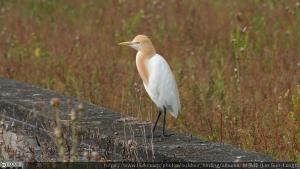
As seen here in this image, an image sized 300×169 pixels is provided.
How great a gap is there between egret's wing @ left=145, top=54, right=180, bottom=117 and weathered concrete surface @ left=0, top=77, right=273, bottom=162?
20 centimetres

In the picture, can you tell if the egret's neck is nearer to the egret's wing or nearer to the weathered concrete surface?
the egret's wing

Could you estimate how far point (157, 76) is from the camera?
183 inches

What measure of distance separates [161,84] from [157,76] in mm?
53

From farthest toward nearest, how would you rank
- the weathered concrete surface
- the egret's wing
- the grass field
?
the grass field, the egret's wing, the weathered concrete surface

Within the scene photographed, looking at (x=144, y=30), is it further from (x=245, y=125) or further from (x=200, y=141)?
(x=200, y=141)

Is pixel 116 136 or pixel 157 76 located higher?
pixel 157 76

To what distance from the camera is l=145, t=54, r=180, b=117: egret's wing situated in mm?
4652

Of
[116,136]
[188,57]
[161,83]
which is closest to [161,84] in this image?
[161,83]

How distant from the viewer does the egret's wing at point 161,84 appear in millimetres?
4652

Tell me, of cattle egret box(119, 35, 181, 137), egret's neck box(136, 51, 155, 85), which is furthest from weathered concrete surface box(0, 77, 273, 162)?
egret's neck box(136, 51, 155, 85)

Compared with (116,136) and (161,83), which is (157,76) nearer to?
(161,83)

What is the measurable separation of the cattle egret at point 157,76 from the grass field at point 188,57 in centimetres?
30

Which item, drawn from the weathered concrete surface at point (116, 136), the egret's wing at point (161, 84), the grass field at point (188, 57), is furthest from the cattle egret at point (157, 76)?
the grass field at point (188, 57)

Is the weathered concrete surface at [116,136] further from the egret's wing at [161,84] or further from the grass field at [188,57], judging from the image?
the grass field at [188,57]
